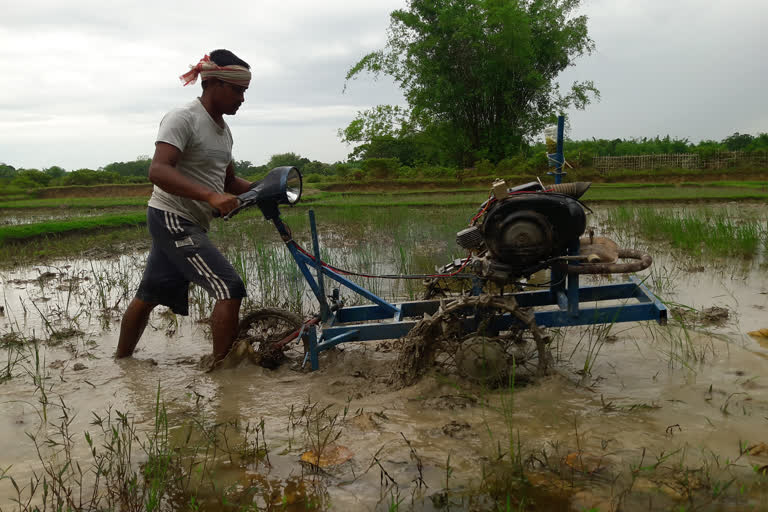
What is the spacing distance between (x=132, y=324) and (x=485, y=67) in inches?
850

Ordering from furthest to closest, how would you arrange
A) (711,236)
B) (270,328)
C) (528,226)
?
1. (711,236)
2. (270,328)
3. (528,226)

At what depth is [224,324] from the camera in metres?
2.87

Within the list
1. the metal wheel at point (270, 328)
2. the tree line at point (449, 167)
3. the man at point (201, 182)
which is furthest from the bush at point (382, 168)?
Answer: the man at point (201, 182)

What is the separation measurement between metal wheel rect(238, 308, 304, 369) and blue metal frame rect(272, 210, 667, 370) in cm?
25

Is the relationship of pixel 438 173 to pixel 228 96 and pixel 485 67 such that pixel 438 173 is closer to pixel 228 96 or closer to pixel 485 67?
pixel 485 67

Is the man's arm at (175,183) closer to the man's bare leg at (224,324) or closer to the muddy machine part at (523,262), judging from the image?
the muddy machine part at (523,262)

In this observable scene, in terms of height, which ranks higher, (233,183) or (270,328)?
(233,183)

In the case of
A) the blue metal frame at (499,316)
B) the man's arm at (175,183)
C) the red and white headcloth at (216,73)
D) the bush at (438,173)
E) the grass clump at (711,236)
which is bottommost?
the blue metal frame at (499,316)

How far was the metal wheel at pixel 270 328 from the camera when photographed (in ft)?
10.2

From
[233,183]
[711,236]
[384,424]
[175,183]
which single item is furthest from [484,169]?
[384,424]

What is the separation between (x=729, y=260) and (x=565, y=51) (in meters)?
21.6

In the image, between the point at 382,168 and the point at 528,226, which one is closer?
the point at 528,226

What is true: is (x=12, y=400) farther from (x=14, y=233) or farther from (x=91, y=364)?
(x=14, y=233)

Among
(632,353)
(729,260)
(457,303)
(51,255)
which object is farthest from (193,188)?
(51,255)
